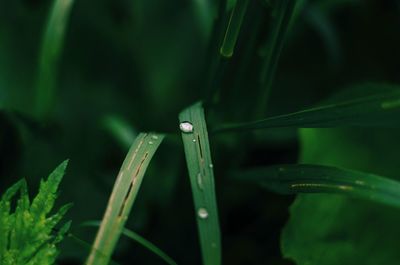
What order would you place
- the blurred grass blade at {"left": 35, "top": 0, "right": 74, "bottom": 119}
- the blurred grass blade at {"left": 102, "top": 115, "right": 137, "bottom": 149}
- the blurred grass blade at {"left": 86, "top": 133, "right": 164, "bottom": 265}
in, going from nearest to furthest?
the blurred grass blade at {"left": 86, "top": 133, "right": 164, "bottom": 265} < the blurred grass blade at {"left": 35, "top": 0, "right": 74, "bottom": 119} < the blurred grass blade at {"left": 102, "top": 115, "right": 137, "bottom": 149}

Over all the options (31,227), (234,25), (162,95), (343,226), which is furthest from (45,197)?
(162,95)

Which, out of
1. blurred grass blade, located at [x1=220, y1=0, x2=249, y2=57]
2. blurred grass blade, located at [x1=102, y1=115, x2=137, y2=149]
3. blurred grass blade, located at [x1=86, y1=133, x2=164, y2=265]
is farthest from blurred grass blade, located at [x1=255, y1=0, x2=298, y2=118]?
blurred grass blade, located at [x1=102, y1=115, x2=137, y2=149]

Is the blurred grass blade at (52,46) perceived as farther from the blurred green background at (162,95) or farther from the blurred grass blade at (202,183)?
the blurred grass blade at (202,183)

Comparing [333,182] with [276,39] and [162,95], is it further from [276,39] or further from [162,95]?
[162,95]

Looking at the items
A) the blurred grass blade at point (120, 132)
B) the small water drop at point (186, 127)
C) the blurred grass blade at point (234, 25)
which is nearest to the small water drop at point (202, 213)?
the small water drop at point (186, 127)

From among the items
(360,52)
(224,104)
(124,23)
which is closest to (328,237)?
(224,104)

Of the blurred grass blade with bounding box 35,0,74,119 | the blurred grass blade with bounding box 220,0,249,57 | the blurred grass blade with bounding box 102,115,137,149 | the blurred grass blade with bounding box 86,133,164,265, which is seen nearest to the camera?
the blurred grass blade with bounding box 86,133,164,265

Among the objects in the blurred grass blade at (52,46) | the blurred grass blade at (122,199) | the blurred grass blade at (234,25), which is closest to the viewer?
the blurred grass blade at (122,199)

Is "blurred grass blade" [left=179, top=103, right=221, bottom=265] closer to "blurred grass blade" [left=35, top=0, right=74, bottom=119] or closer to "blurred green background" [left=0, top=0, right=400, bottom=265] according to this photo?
"blurred green background" [left=0, top=0, right=400, bottom=265]
